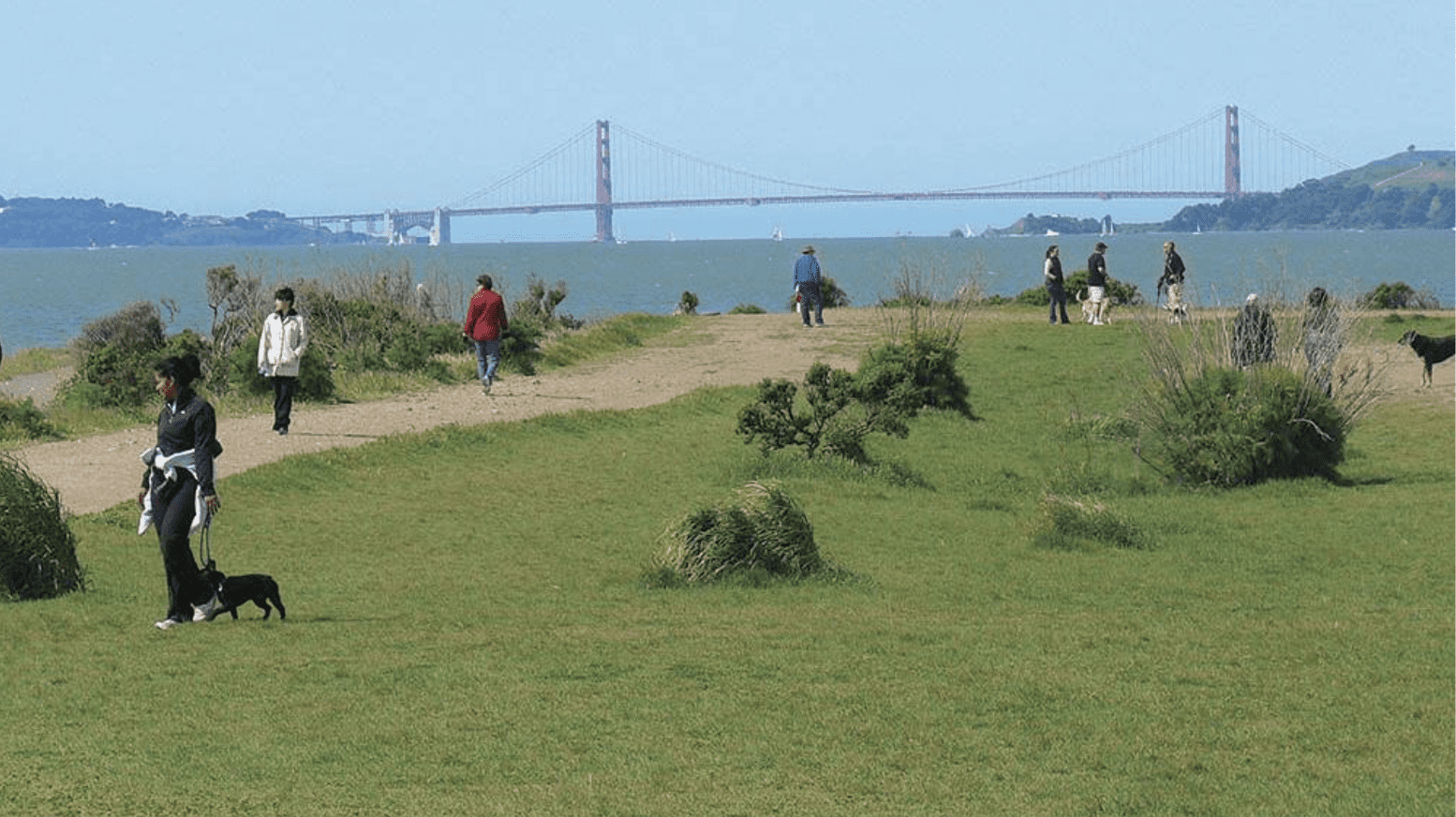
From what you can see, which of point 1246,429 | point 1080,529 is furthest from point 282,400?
point 1246,429

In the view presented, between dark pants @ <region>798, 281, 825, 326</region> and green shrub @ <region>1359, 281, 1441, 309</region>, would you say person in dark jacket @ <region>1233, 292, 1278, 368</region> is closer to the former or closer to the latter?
dark pants @ <region>798, 281, 825, 326</region>

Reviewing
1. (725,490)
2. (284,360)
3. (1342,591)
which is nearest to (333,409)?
(284,360)

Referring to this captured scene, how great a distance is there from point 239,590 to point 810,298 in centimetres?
2702

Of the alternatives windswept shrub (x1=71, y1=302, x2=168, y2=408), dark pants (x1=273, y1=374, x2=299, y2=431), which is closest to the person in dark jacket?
dark pants (x1=273, y1=374, x2=299, y2=431)

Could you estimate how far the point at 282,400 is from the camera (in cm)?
2105

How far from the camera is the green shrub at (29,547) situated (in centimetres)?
1280

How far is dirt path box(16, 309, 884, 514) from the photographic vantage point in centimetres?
1939

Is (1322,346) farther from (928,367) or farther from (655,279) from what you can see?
(655,279)

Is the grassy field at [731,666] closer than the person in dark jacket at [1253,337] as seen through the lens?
Yes

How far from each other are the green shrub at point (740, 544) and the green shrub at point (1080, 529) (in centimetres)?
292

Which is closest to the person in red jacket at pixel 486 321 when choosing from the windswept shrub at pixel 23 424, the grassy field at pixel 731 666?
the windswept shrub at pixel 23 424

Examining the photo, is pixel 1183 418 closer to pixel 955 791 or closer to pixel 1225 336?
pixel 1225 336

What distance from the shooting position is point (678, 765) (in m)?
8.23

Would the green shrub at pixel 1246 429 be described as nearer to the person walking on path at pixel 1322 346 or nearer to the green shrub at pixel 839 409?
the person walking on path at pixel 1322 346
